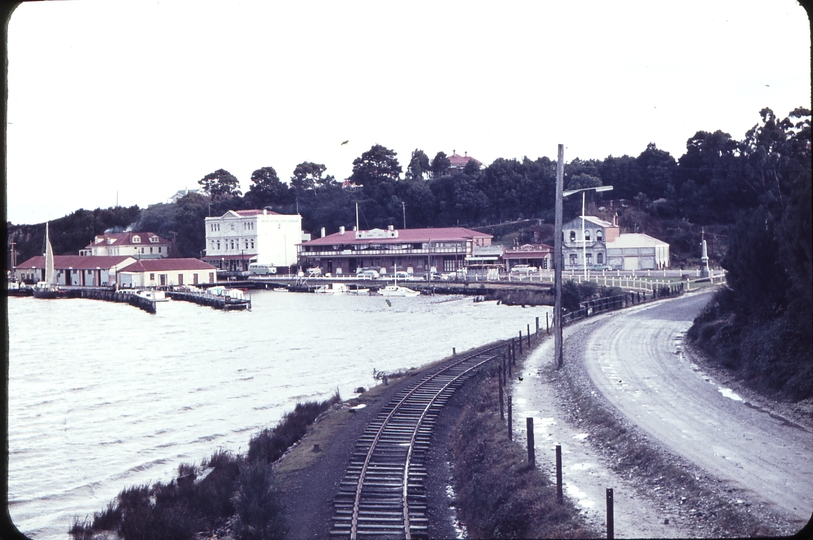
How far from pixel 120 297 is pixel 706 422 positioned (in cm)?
5725

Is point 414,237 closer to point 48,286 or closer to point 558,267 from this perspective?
point 48,286

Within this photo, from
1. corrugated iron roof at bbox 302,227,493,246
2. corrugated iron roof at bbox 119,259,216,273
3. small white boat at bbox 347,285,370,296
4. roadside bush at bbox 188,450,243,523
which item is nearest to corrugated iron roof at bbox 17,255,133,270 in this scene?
corrugated iron roof at bbox 119,259,216,273

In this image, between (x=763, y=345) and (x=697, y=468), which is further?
(x=763, y=345)

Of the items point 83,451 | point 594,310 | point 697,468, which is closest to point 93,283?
point 594,310

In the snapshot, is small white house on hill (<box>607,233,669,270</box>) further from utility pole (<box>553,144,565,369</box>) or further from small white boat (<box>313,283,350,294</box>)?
utility pole (<box>553,144,565,369</box>)

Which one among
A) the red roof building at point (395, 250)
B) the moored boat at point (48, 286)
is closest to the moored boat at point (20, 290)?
the moored boat at point (48, 286)

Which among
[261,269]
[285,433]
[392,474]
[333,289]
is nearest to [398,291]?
[333,289]

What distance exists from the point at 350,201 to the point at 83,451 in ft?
238

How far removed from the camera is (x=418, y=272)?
225 feet

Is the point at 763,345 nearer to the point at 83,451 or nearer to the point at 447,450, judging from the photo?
the point at 447,450

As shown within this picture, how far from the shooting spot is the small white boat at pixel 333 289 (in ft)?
202

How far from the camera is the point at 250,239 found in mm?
76812

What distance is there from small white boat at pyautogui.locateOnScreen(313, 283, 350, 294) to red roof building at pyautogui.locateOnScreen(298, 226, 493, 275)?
5564 millimetres

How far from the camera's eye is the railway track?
9086mm
